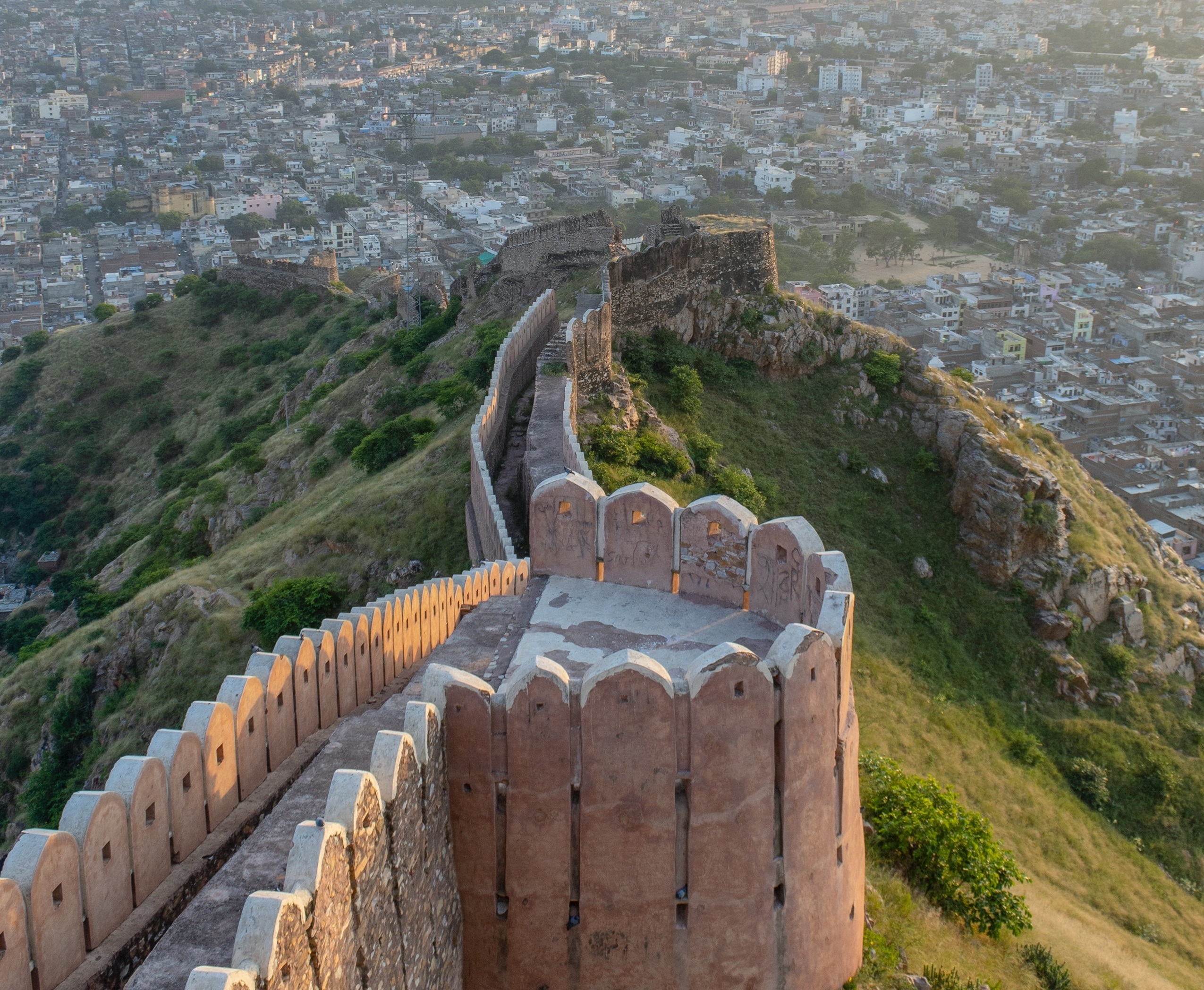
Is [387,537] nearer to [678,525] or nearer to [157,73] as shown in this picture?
[678,525]

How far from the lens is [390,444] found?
2698cm

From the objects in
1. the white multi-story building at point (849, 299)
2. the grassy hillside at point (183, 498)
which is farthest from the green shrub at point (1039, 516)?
the white multi-story building at point (849, 299)

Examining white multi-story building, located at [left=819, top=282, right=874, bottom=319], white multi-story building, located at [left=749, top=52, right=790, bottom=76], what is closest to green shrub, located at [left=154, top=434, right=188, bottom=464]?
white multi-story building, located at [left=819, top=282, right=874, bottom=319]

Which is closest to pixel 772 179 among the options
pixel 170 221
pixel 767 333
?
pixel 170 221

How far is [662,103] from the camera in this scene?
158125 mm

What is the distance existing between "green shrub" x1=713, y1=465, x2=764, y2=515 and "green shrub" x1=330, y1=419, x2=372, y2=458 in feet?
29.5

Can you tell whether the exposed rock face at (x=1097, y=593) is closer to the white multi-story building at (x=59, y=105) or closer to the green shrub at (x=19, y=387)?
the green shrub at (x=19, y=387)

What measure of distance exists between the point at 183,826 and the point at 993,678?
19.9 m

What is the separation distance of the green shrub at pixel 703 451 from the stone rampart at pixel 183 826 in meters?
15.3

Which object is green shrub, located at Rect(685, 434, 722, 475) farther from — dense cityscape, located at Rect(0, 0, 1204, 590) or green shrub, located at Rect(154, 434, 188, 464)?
green shrub, located at Rect(154, 434, 188, 464)

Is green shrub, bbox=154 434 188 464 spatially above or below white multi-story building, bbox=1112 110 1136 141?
above

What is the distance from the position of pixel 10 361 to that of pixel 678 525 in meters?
54.3

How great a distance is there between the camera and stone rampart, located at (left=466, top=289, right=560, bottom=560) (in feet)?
57.3

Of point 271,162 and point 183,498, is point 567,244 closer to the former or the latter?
point 183,498
